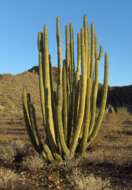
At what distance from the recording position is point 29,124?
999 centimetres

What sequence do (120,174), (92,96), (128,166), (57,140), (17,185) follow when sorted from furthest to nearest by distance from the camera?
(92,96) → (57,140) → (128,166) → (120,174) → (17,185)

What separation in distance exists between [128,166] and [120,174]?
2.03 feet

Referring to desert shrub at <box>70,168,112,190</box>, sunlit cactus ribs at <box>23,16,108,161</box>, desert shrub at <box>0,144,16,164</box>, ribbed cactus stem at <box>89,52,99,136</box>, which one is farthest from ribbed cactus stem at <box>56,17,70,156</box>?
desert shrub at <box>70,168,112,190</box>

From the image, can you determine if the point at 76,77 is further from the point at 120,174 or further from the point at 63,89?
the point at 120,174

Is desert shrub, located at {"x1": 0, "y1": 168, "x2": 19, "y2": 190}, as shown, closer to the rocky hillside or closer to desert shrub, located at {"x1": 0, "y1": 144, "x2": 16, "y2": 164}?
desert shrub, located at {"x1": 0, "y1": 144, "x2": 16, "y2": 164}

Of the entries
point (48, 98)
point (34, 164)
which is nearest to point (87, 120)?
point (48, 98)

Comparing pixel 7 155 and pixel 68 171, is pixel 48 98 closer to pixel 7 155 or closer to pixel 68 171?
pixel 68 171

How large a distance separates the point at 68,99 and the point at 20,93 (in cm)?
3524

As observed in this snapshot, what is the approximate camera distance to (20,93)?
44.6 m

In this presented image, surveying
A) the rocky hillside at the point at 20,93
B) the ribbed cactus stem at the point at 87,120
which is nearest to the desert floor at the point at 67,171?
the ribbed cactus stem at the point at 87,120

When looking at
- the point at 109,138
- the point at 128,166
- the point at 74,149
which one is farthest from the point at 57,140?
the point at 109,138

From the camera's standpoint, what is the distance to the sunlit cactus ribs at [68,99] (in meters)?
9.16

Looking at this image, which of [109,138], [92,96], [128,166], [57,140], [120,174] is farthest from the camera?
[109,138]

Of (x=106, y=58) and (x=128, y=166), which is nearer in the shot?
(x=128, y=166)
